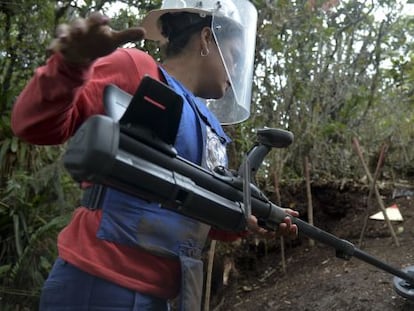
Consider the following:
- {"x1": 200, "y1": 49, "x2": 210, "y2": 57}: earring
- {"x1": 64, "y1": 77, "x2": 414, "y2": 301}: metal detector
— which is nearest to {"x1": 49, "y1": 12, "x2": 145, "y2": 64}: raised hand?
{"x1": 64, "y1": 77, "x2": 414, "y2": 301}: metal detector

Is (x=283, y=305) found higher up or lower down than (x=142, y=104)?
lower down

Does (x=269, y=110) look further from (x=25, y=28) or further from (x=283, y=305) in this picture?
(x=25, y=28)

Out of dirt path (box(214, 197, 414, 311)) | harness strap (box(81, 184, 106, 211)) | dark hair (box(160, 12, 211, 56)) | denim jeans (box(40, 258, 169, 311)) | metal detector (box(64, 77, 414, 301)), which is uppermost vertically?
dark hair (box(160, 12, 211, 56))

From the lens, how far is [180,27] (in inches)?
79.1

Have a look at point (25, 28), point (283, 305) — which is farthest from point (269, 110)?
point (25, 28)

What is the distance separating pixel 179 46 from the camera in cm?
199

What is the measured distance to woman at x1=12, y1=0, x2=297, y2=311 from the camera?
4.19 feet

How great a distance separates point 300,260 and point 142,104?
323cm

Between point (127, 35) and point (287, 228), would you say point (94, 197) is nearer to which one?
point (127, 35)

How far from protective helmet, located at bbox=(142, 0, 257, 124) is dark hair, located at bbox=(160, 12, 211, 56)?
21mm

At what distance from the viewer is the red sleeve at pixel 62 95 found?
1.22 meters

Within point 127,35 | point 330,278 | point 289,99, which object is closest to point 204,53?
point 127,35

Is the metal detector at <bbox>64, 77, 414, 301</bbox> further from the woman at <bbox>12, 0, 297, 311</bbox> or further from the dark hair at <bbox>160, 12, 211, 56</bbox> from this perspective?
the dark hair at <bbox>160, 12, 211, 56</bbox>

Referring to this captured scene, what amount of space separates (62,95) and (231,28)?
0.88 metres
